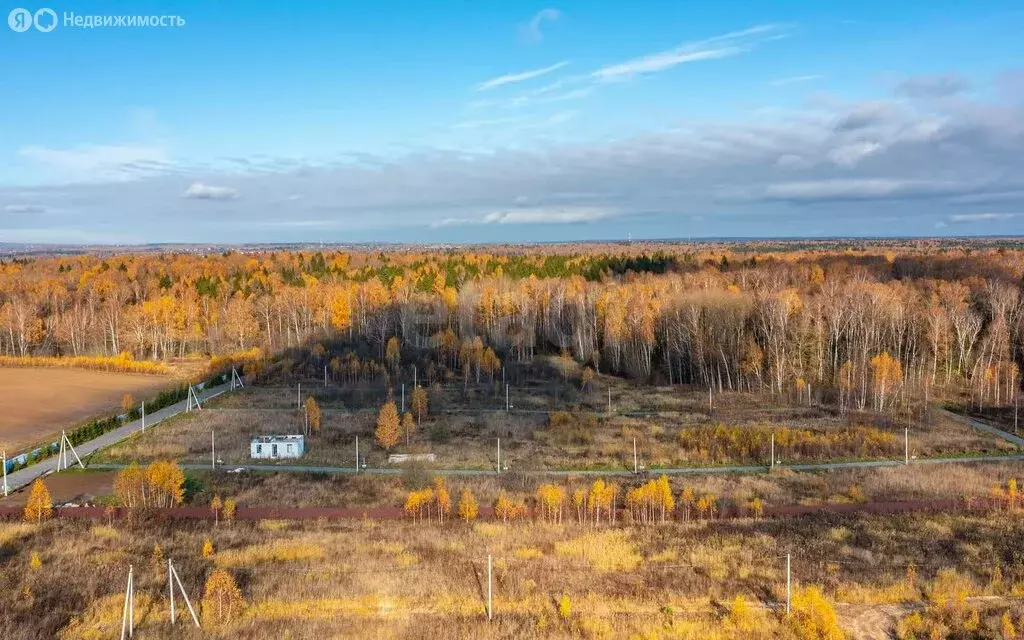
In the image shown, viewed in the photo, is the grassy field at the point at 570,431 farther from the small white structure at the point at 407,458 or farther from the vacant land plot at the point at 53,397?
the vacant land plot at the point at 53,397

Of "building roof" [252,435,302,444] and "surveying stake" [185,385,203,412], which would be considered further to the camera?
"surveying stake" [185,385,203,412]

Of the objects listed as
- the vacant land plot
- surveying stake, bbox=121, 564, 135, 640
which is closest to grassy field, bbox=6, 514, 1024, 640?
surveying stake, bbox=121, 564, 135, 640

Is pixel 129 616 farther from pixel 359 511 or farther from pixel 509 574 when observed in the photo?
pixel 509 574

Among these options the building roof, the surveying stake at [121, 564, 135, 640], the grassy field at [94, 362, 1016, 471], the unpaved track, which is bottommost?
the grassy field at [94, 362, 1016, 471]

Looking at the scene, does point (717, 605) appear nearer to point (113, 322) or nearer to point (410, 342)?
point (410, 342)

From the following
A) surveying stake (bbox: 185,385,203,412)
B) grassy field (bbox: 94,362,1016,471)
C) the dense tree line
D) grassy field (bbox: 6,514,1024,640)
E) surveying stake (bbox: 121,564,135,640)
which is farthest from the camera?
the dense tree line

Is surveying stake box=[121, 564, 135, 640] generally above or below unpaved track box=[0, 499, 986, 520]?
above

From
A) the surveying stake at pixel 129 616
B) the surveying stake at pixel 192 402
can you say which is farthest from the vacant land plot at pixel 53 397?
the surveying stake at pixel 129 616

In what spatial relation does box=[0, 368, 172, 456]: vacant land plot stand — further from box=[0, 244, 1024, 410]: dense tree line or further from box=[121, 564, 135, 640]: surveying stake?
box=[121, 564, 135, 640]: surveying stake
